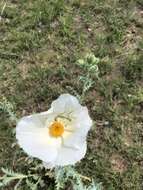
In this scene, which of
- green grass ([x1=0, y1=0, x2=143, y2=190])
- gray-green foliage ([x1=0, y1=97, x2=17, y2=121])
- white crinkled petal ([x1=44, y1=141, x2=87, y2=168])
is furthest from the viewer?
green grass ([x1=0, y1=0, x2=143, y2=190])

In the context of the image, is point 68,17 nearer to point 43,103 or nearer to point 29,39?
point 29,39

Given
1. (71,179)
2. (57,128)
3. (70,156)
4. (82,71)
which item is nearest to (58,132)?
(57,128)

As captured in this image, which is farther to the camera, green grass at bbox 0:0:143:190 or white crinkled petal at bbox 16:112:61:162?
green grass at bbox 0:0:143:190

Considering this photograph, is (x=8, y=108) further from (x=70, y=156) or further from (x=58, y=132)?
(x=70, y=156)

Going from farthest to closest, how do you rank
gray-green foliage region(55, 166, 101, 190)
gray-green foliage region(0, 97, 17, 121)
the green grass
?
the green grass, gray-green foliage region(0, 97, 17, 121), gray-green foliage region(55, 166, 101, 190)

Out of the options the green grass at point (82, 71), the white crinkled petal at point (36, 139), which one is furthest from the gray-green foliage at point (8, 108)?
the white crinkled petal at point (36, 139)

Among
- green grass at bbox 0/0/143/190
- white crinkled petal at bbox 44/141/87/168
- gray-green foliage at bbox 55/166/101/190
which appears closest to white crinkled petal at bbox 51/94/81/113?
white crinkled petal at bbox 44/141/87/168

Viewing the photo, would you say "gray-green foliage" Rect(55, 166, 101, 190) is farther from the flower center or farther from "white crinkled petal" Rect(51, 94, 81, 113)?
"white crinkled petal" Rect(51, 94, 81, 113)
